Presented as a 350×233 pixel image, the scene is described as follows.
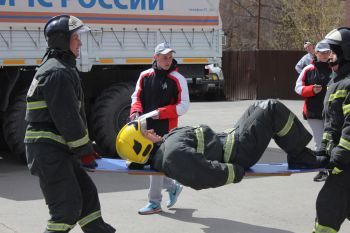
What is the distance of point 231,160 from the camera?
535 centimetres

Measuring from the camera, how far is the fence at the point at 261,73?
869 inches

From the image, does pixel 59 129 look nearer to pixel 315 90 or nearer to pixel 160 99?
pixel 160 99

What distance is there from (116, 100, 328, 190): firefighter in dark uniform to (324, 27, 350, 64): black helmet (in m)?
Answer: 0.75

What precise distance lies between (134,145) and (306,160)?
1492 millimetres

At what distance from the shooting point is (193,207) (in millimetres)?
6969

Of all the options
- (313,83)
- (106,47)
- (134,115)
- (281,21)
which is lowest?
(134,115)

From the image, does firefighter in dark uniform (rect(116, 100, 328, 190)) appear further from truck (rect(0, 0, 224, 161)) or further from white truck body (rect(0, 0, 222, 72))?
white truck body (rect(0, 0, 222, 72))

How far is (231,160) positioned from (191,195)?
88.9 inches

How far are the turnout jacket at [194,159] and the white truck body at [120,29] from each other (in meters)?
4.50

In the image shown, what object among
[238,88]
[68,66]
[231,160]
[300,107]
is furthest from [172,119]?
[238,88]

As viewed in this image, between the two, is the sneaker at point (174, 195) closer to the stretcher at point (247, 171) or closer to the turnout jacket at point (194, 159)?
the stretcher at point (247, 171)

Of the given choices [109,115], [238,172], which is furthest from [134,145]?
[109,115]

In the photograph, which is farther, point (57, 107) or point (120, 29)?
point (120, 29)

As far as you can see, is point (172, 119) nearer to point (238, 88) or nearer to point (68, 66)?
point (68, 66)
